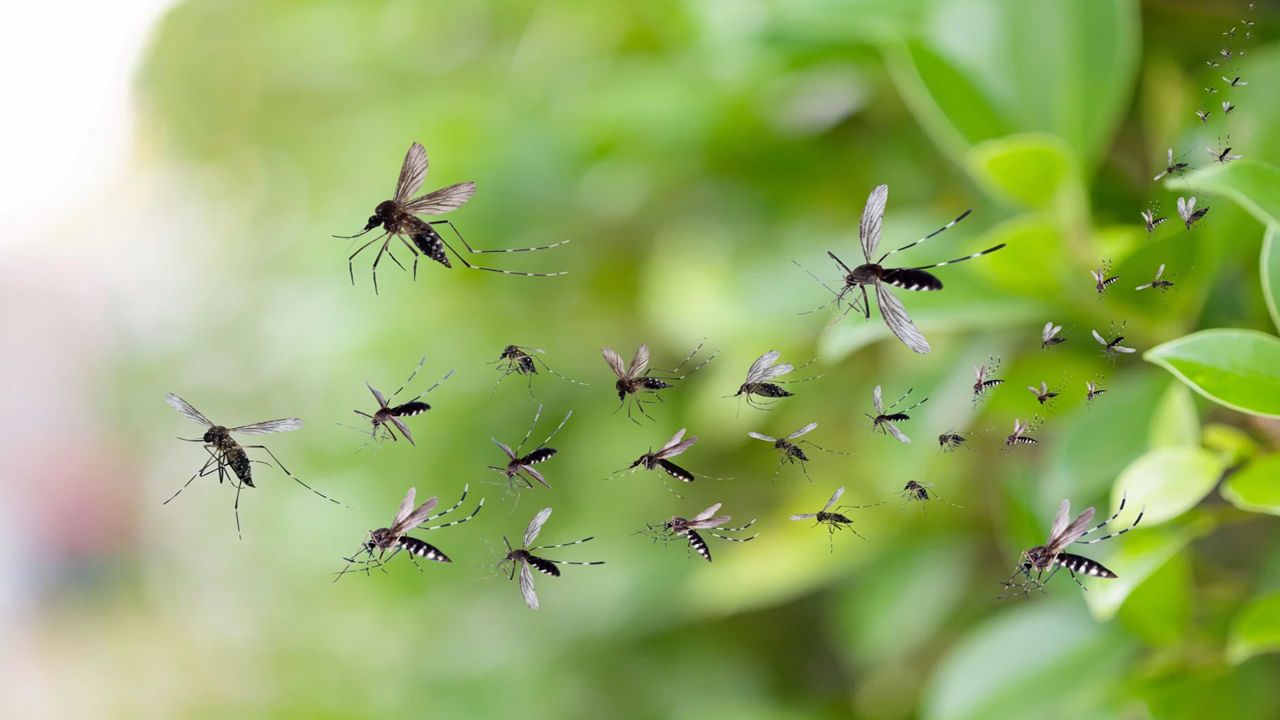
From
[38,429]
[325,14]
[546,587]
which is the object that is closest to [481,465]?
[546,587]

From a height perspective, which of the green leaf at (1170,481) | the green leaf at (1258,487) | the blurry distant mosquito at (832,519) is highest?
the blurry distant mosquito at (832,519)

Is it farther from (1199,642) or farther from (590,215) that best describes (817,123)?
(1199,642)

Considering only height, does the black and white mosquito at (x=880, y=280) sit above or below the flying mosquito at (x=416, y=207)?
below

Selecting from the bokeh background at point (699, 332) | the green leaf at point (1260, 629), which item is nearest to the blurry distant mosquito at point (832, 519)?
the bokeh background at point (699, 332)

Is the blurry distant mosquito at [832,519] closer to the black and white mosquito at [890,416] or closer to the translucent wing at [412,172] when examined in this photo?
the black and white mosquito at [890,416]

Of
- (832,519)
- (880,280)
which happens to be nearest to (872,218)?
(880,280)

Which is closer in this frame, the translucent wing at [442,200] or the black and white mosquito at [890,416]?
the translucent wing at [442,200]

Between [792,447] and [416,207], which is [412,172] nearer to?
[416,207]
